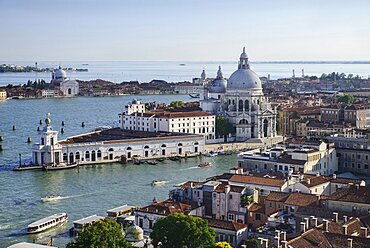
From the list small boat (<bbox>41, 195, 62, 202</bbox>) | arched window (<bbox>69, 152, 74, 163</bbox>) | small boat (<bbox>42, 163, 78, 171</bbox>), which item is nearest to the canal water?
small boat (<bbox>41, 195, 62, 202</bbox>)

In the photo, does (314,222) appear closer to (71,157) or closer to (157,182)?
(157,182)

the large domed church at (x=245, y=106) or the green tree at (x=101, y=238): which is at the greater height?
the large domed church at (x=245, y=106)

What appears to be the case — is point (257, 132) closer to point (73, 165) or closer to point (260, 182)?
point (73, 165)

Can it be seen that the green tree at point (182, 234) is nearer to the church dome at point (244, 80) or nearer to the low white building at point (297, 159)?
the low white building at point (297, 159)

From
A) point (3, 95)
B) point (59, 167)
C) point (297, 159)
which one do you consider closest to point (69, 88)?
point (3, 95)

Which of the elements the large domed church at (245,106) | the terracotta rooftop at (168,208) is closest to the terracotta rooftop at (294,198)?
the terracotta rooftop at (168,208)

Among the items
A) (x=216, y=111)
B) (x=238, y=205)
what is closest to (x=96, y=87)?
(x=216, y=111)
